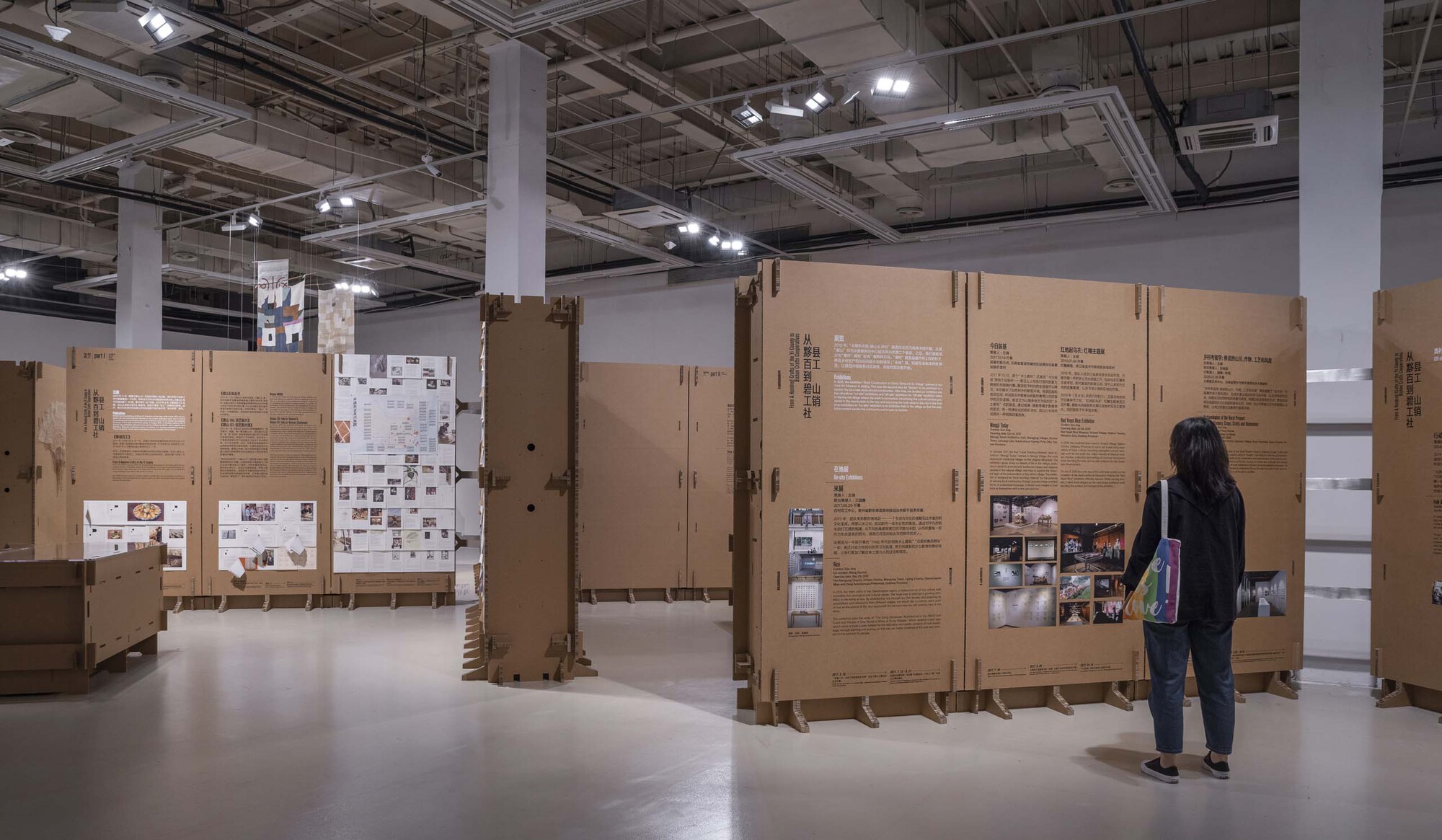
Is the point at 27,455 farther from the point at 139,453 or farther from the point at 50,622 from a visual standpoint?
the point at 50,622

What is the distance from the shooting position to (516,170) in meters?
8.88

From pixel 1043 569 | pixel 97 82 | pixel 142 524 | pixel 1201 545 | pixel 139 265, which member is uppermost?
pixel 97 82

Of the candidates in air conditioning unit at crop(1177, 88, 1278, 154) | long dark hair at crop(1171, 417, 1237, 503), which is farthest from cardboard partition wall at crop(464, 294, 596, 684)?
air conditioning unit at crop(1177, 88, 1278, 154)

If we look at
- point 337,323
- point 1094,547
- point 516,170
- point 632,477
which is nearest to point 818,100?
point 516,170

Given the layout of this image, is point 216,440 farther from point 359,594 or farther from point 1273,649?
point 1273,649

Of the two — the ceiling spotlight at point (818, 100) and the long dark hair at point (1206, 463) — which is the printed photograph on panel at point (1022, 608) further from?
the ceiling spotlight at point (818, 100)

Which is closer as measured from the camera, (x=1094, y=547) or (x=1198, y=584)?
(x=1198, y=584)

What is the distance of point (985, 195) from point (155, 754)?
11.0m

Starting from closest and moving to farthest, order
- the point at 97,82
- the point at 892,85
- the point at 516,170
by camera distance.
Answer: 1. the point at 892,85
2. the point at 97,82
3. the point at 516,170

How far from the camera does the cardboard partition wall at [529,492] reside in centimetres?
638

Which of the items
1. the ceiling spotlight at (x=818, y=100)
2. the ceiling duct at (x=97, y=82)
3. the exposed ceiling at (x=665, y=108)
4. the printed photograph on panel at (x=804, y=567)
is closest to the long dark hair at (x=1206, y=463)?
the printed photograph on panel at (x=804, y=567)

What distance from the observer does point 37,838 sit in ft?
12.0

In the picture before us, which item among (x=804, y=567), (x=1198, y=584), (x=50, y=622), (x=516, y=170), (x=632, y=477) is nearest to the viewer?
(x=1198, y=584)

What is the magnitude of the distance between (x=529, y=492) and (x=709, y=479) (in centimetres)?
397
